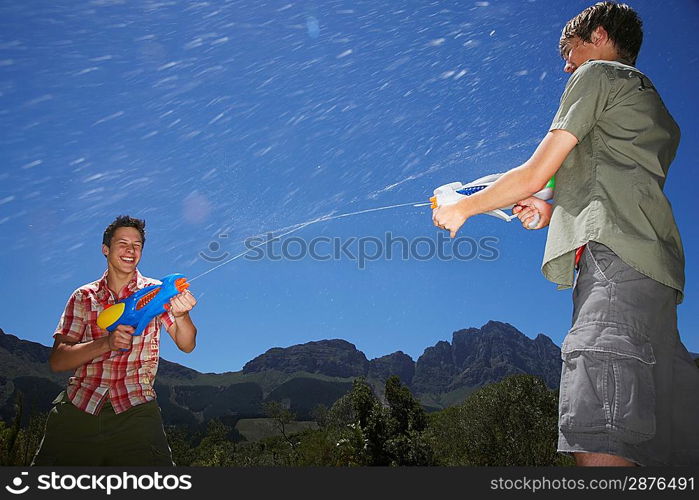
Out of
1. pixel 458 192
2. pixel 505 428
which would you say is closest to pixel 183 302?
pixel 458 192

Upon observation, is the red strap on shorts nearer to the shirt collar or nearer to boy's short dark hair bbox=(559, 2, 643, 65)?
boy's short dark hair bbox=(559, 2, 643, 65)

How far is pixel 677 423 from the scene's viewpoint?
1584 millimetres

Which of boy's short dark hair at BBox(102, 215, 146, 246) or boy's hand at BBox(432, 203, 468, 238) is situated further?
boy's short dark hair at BBox(102, 215, 146, 246)

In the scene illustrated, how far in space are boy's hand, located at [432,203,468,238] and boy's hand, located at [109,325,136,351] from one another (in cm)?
192

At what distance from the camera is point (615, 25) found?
203 centimetres

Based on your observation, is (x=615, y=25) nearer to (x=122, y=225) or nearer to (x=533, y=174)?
(x=533, y=174)

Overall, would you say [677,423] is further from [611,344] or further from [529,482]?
[529,482]

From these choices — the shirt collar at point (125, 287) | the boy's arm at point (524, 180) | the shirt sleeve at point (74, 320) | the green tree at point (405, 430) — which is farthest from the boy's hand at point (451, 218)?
the green tree at point (405, 430)

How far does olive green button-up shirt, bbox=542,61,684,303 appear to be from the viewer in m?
1.68

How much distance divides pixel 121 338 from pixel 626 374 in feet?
8.39

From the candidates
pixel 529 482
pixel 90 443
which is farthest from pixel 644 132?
pixel 90 443

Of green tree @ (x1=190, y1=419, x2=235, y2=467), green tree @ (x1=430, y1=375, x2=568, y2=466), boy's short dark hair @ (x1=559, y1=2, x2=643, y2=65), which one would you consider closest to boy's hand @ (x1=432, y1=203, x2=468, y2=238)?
boy's short dark hair @ (x1=559, y1=2, x2=643, y2=65)

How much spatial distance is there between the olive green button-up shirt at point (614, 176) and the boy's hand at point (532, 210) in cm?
45

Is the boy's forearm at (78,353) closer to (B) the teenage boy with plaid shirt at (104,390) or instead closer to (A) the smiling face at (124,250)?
(B) the teenage boy with plaid shirt at (104,390)
